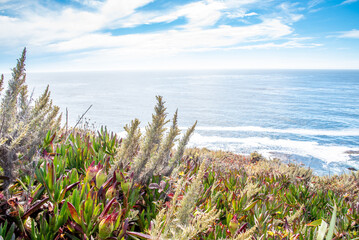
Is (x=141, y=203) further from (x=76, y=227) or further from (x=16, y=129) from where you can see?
(x=16, y=129)

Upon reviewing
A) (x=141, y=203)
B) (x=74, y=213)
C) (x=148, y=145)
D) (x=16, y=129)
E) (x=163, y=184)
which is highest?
(x=16, y=129)

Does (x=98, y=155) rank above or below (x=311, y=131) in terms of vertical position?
above

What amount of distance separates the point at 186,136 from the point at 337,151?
33941 millimetres

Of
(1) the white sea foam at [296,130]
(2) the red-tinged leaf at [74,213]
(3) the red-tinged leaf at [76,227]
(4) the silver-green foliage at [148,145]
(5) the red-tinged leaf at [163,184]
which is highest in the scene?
(4) the silver-green foliage at [148,145]

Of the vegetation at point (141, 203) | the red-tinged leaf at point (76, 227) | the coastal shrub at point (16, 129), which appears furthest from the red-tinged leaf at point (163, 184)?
the coastal shrub at point (16, 129)

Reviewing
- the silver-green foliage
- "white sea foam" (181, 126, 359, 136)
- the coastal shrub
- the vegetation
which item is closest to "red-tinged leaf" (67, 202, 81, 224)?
the vegetation

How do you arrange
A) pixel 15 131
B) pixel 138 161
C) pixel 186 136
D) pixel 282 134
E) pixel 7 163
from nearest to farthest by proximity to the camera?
pixel 7 163 → pixel 15 131 → pixel 138 161 → pixel 186 136 → pixel 282 134

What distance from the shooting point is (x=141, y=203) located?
2215mm

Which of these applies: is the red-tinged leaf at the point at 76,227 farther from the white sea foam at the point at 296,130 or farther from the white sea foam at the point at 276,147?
the white sea foam at the point at 296,130

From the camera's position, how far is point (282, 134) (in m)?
37.8

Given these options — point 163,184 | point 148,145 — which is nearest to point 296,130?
point 163,184

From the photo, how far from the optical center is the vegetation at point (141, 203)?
145cm

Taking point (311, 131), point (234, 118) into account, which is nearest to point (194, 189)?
point (311, 131)

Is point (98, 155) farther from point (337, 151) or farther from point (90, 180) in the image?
point (337, 151)
